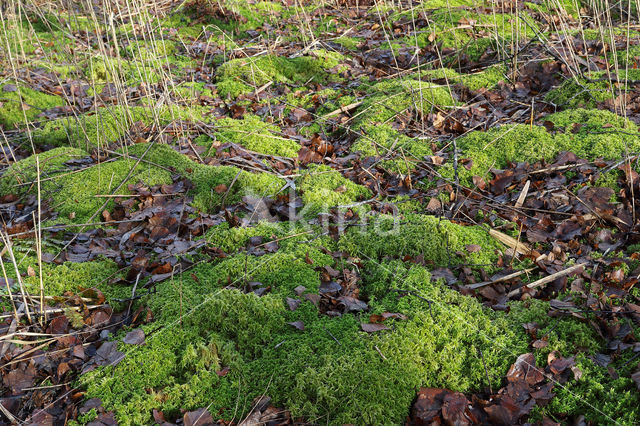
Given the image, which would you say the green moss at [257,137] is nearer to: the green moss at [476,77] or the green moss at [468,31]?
the green moss at [476,77]

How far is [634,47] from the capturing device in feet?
17.5

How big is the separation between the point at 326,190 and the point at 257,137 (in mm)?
1296

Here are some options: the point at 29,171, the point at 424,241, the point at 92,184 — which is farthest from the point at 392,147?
the point at 29,171

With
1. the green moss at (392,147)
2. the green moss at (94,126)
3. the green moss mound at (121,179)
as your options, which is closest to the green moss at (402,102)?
the green moss at (392,147)

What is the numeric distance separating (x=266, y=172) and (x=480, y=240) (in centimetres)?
185

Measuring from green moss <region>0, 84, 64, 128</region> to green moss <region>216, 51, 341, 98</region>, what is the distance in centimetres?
208

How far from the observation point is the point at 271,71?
19.7ft

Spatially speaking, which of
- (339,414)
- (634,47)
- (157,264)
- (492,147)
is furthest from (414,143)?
(634,47)

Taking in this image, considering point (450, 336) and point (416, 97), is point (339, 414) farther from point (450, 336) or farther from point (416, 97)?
point (416, 97)

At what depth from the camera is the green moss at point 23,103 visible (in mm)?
5152

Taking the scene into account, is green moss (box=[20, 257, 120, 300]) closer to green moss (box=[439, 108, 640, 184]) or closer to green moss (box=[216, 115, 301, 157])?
green moss (box=[216, 115, 301, 157])

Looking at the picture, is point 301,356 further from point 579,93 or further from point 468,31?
point 468,31

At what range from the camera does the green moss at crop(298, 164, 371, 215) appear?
11.4 feet

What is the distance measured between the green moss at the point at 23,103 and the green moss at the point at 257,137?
2274 mm
